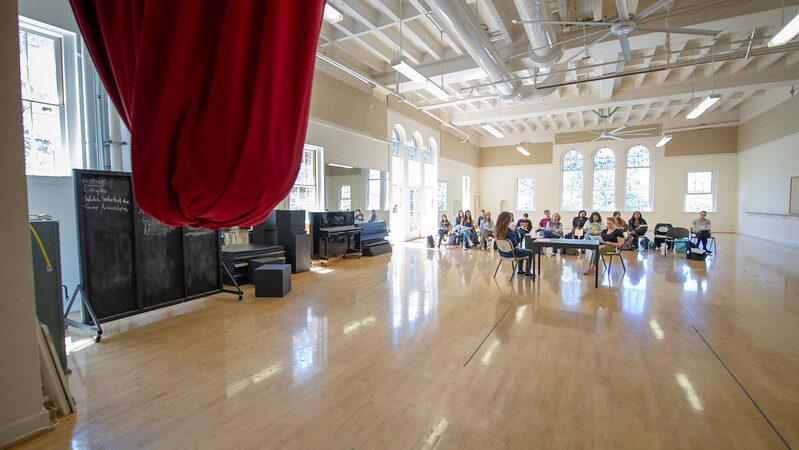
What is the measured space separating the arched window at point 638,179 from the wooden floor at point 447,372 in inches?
442

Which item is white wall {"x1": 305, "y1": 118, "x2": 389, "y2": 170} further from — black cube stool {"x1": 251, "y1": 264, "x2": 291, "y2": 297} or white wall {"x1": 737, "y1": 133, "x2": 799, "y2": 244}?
white wall {"x1": 737, "y1": 133, "x2": 799, "y2": 244}

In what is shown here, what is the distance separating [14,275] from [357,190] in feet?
25.7

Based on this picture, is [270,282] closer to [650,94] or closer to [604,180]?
[650,94]

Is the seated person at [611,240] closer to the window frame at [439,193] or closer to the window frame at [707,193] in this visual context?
the window frame at [439,193]

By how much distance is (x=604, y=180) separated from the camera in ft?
51.5

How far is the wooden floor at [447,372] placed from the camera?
81.4 inches

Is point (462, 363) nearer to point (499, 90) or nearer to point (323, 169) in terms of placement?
point (323, 169)

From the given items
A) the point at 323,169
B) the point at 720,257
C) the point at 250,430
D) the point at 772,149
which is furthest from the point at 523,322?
the point at 772,149

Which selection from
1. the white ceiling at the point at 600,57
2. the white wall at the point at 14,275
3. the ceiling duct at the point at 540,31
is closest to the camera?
the white wall at the point at 14,275

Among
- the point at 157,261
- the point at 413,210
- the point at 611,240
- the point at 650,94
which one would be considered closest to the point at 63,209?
the point at 157,261

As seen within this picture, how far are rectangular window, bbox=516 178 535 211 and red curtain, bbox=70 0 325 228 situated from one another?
17550mm

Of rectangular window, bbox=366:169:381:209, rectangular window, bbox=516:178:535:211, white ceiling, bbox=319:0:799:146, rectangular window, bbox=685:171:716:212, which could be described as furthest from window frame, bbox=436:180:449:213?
rectangular window, bbox=685:171:716:212

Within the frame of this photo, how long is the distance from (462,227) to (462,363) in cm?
767

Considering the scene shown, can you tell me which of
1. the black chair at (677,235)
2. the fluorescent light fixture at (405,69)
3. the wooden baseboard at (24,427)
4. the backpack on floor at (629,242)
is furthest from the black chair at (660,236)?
the wooden baseboard at (24,427)
